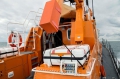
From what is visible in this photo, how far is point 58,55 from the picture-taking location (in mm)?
2693

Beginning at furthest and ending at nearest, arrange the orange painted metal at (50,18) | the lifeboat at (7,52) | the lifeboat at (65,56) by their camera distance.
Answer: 1. the lifeboat at (7,52)
2. the lifeboat at (65,56)
3. the orange painted metal at (50,18)

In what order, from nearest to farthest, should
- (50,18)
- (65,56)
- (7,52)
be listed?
(50,18) < (65,56) < (7,52)

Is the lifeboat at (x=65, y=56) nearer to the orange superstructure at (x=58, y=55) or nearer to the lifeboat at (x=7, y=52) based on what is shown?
the orange superstructure at (x=58, y=55)

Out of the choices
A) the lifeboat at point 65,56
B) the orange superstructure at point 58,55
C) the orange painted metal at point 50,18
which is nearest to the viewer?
the orange painted metal at point 50,18

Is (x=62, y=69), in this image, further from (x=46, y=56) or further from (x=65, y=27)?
(x=65, y=27)

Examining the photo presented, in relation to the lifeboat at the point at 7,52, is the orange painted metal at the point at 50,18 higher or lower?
higher

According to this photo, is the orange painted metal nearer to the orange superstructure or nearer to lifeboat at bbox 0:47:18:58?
the orange superstructure

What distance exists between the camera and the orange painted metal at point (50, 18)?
7.18 ft

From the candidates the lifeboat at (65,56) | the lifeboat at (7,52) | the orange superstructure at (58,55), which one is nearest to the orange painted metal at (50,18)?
the orange superstructure at (58,55)

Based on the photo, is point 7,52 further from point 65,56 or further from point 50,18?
point 50,18

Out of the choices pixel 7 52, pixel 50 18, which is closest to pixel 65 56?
pixel 50 18

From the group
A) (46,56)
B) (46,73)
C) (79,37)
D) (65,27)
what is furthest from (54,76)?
(65,27)

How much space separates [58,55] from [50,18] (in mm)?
870

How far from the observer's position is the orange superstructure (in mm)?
2348
